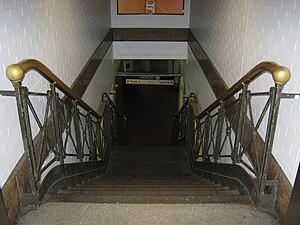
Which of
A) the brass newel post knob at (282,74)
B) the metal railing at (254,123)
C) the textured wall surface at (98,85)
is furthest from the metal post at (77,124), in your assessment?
the brass newel post knob at (282,74)

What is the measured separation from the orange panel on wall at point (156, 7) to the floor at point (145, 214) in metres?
6.27

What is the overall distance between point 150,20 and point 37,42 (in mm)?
5382

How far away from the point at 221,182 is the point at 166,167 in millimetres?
2000

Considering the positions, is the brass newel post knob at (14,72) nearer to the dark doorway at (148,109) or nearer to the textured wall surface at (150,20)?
the textured wall surface at (150,20)

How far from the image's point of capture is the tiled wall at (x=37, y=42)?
2.03 m

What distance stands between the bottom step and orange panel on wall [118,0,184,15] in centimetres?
600

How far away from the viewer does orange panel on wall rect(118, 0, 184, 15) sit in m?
7.62

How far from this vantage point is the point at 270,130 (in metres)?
2.02

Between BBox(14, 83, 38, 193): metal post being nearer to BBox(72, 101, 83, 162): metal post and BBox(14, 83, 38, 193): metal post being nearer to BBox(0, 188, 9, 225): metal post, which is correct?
BBox(0, 188, 9, 225): metal post

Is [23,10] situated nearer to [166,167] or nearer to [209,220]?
[209,220]

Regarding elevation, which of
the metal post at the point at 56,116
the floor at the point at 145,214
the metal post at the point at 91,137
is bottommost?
the metal post at the point at 91,137

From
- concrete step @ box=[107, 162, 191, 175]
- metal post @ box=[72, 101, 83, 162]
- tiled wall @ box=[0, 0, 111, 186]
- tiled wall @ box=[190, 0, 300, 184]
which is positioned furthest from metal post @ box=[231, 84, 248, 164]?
concrete step @ box=[107, 162, 191, 175]

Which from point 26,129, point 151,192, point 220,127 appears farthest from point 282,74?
point 220,127

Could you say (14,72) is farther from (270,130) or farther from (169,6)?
(169,6)
